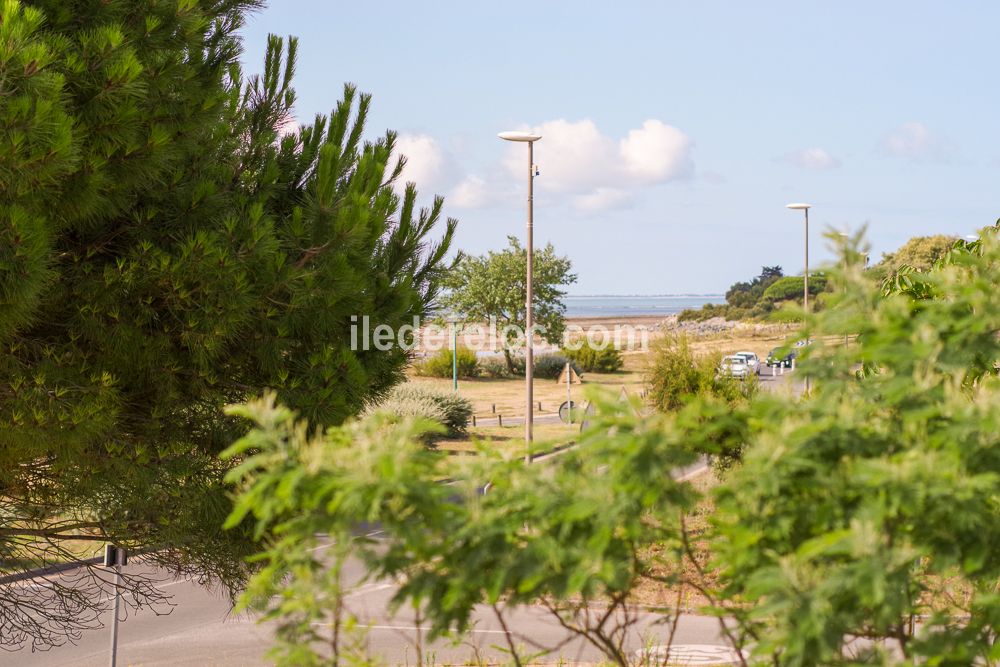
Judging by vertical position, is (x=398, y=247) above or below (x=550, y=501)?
above

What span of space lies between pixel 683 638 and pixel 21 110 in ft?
34.0

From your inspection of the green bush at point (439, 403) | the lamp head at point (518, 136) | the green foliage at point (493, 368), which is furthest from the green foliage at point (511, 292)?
the lamp head at point (518, 136)

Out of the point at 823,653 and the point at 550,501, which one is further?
the point at 550,501

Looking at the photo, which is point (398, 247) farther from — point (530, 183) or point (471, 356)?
point (471, 356)

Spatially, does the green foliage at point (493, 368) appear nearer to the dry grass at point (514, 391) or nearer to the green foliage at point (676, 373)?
the dry grass at point (514, 391)

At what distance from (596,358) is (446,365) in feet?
30.8

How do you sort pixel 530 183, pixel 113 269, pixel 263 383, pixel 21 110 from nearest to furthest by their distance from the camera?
1. pixel 21 110
2. pixel 113 269
3. pixel 263 383
4. pixel 530 183

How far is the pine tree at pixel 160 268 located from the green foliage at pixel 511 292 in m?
49.3

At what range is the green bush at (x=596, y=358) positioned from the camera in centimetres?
6022

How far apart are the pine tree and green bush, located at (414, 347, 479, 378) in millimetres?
46308

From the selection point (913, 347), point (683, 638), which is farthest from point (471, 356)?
point (913, 347)

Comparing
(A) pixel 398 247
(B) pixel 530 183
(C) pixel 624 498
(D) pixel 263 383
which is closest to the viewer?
(C) pixel 624 498

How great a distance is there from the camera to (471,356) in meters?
57.9

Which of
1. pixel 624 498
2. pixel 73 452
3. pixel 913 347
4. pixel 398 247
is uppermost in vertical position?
pixel 398 247
